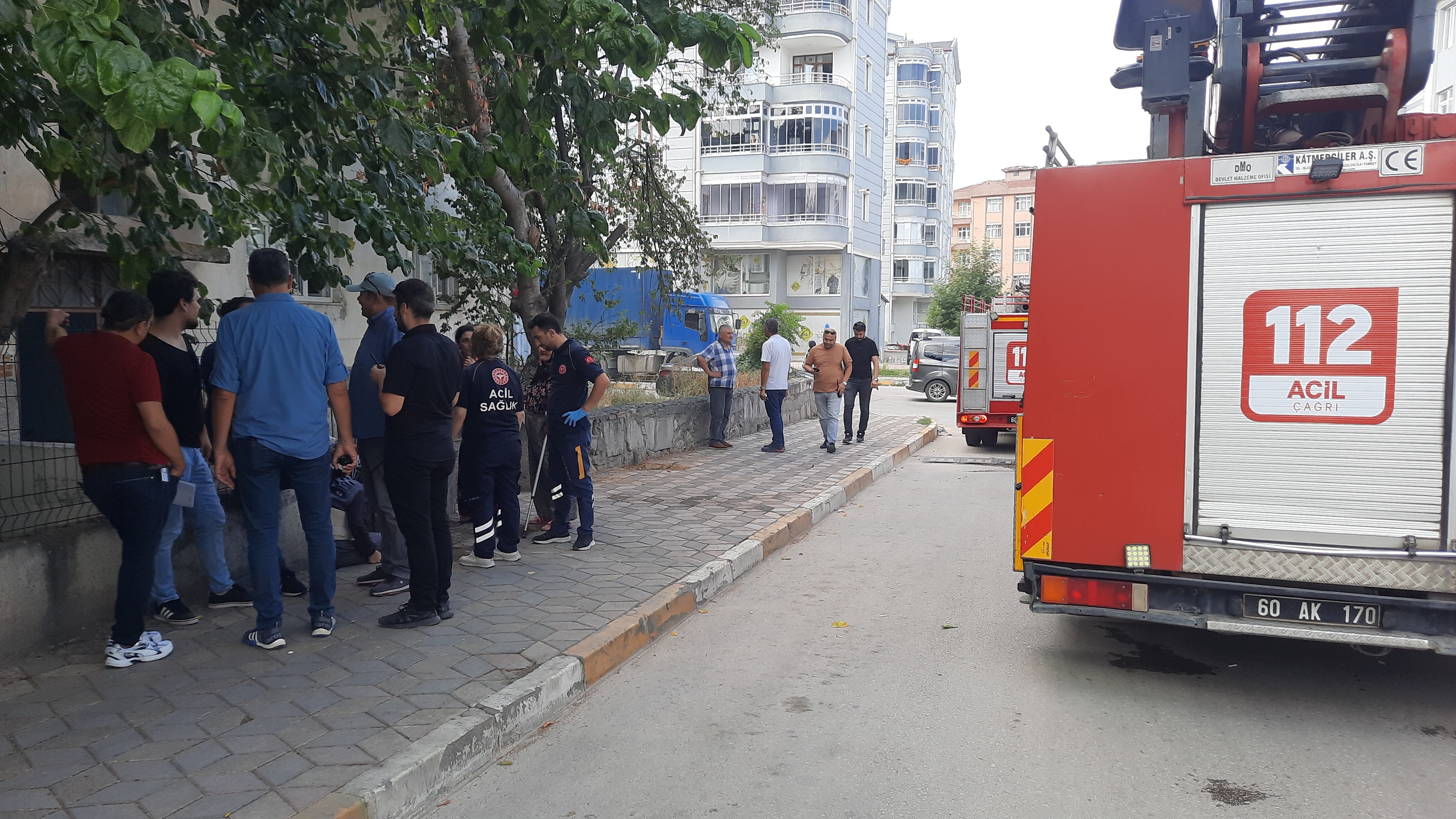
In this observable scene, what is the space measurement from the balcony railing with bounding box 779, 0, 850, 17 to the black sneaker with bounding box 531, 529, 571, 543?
4058 centimetres

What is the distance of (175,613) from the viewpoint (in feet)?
18.0

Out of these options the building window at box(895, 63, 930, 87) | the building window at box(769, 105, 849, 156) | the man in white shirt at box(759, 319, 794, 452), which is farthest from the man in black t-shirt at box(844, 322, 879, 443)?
the building window at box(895, 63, 930, 87)

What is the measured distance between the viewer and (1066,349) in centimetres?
496

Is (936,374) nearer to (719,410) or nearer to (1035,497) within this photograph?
(719,410)

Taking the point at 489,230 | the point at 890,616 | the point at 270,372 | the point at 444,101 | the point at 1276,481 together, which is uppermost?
the point at 444,101

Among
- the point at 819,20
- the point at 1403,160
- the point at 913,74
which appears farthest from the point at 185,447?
the point at 913,74

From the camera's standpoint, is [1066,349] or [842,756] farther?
[1066,349]

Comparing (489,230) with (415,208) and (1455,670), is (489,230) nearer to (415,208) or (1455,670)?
(415,208)

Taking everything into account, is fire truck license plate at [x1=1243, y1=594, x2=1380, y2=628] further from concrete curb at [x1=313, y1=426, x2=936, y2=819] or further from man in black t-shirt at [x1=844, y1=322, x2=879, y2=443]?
man in black t-shirt at [x1=844, y1=322, x2=879, y2=443]

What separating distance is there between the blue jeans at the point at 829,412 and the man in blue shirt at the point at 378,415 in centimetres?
871

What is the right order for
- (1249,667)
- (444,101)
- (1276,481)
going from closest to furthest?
(1276,481)
(1249,667)
(444,101)

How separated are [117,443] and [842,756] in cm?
369

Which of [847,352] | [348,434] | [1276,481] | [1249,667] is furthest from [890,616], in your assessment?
[847,352]

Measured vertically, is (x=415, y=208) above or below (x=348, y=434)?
above
